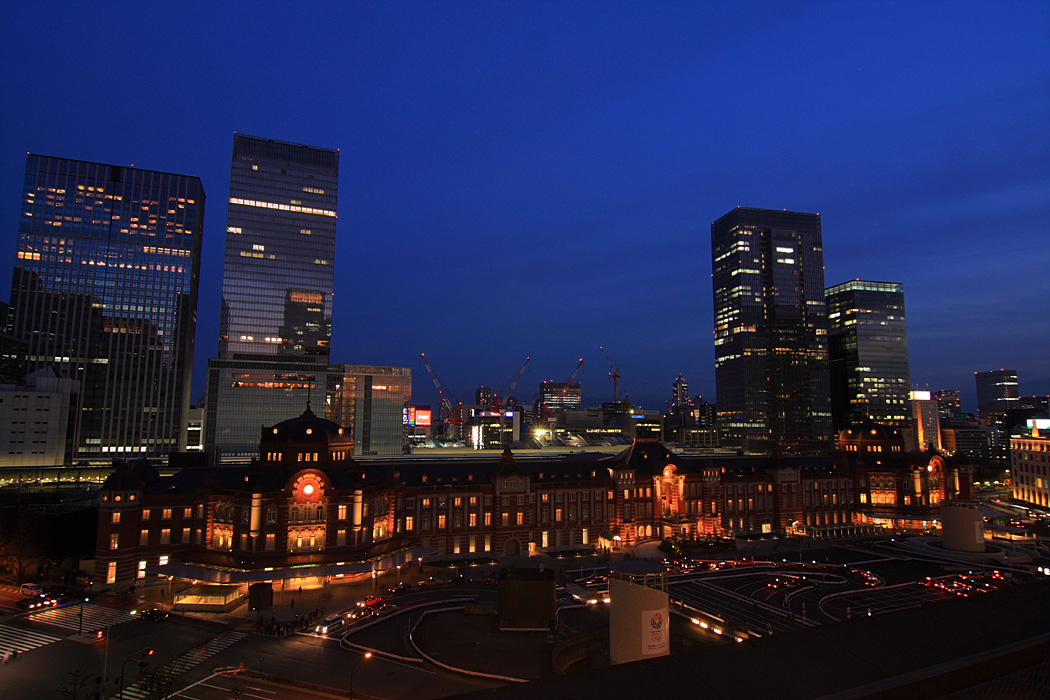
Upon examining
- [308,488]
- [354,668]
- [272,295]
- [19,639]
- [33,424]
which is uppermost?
[272,295]

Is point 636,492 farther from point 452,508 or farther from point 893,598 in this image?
point 893,598

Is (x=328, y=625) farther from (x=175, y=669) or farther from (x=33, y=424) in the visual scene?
(x=33, y=424)

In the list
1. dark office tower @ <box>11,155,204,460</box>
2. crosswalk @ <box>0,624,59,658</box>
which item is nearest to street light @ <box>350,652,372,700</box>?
crosswalk @ <box>0,624,59,658</box>

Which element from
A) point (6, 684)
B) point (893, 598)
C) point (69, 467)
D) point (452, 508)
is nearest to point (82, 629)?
point (6, 684)

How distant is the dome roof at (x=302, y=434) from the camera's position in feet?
254

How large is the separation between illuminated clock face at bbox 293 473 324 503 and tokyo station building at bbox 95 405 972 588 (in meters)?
0.13

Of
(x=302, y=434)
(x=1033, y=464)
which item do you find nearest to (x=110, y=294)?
(x=302, y=434)

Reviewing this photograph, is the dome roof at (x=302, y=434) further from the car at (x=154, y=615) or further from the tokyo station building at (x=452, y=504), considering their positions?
the car at (x=154, y=615)

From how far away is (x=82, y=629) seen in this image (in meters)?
55.8

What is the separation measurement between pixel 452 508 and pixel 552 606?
3518 cm

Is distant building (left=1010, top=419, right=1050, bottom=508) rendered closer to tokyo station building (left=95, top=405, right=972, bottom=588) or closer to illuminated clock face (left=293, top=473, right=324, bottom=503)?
tokyo station building (left=95, top=405, right=972, bottom=588)

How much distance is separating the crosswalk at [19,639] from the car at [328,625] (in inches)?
941

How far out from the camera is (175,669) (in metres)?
46.7

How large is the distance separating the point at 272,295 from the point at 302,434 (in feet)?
342
